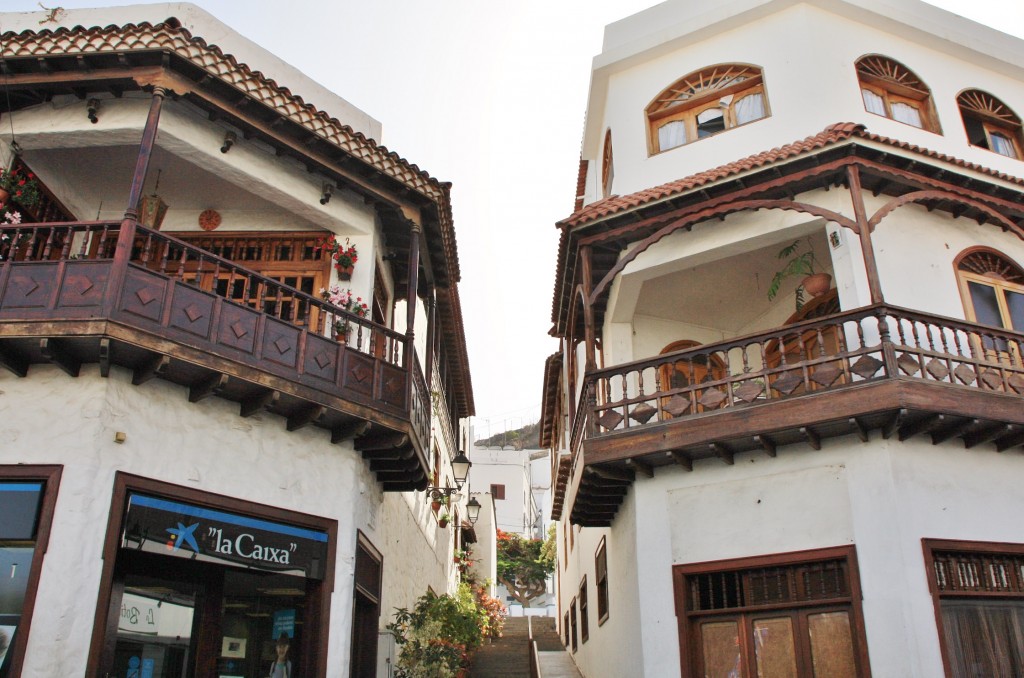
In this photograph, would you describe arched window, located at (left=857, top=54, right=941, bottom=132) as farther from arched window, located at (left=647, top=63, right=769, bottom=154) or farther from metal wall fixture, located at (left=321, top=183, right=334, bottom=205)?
metal wall fixture, located at (left=321, top=183, right=334, bottom=205)

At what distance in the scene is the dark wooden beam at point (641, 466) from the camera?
35.0 ft

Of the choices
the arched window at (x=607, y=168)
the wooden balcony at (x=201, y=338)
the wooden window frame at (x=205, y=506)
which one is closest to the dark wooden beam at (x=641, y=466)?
the wooden balcony at (x=201, y=338)

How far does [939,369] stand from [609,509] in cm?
517

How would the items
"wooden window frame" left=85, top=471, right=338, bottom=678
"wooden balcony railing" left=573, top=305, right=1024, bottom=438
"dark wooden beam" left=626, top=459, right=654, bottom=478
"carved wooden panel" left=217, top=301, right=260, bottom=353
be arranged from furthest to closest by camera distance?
"dark wooden beam" left=626, top=459, right=654, bottom=478
"wooden balcony railing" left=573, top=305, right=1024, bottom=438
"carved wooden panel" left=217, top=301, right=260, bottom=353
"wooden window frame" left=85, top=471, right=338, bottom=678

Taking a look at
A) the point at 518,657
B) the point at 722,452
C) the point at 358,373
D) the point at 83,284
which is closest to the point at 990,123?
the point at 722,452

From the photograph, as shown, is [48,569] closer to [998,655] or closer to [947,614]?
[947,614]

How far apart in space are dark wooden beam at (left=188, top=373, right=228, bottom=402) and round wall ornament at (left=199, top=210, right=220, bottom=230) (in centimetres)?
359

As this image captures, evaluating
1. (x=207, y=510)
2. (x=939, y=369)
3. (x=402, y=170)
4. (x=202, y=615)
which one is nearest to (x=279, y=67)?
(x=402, y=170)

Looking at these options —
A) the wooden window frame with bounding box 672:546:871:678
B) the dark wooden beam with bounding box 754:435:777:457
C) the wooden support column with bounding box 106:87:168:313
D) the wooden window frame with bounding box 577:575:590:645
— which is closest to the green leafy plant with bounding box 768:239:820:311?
the dark wooden beam with bounding box 754:435:777:457

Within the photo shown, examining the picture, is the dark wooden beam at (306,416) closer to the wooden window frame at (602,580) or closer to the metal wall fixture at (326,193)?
the metal wall fixture at (326,193)

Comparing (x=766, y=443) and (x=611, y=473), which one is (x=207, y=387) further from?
(x=766, y=443)

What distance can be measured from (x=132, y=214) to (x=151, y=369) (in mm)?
1552

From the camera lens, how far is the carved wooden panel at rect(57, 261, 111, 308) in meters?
8.03

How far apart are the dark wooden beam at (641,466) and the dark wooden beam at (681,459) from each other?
1.25 ft
